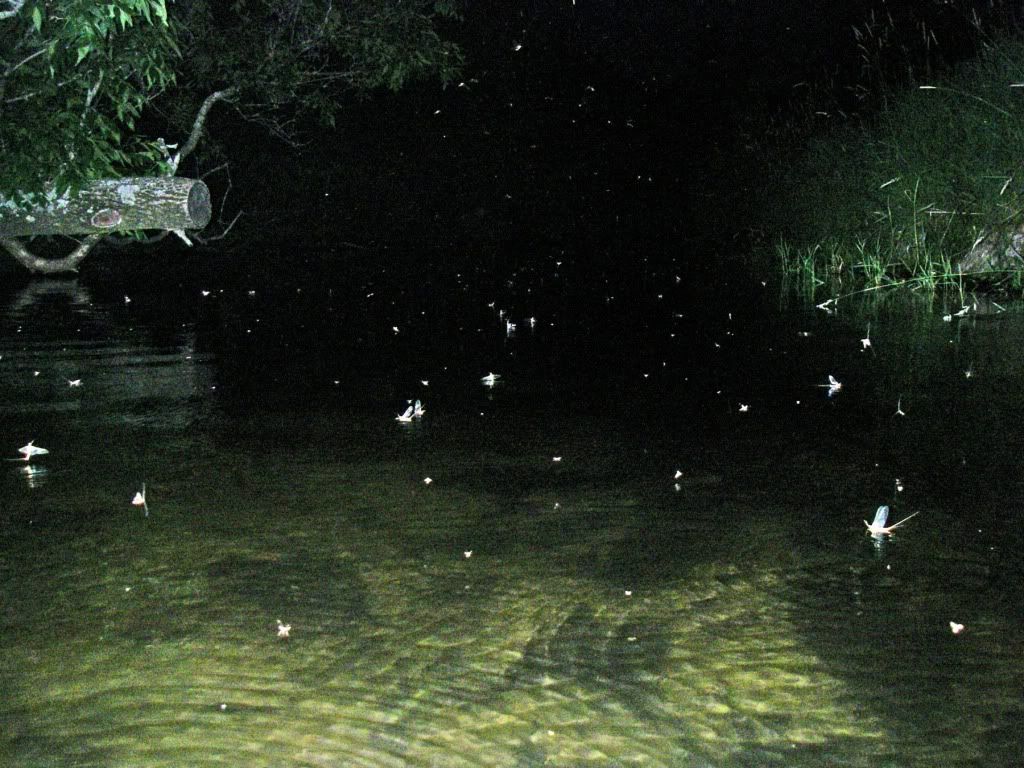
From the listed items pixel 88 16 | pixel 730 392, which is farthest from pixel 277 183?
pixel 730 392

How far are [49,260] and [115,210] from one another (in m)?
3.41

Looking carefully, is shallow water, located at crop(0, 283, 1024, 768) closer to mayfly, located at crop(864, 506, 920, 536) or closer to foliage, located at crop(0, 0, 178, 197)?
mayfly, located at crop(864, 506, 920, 536)

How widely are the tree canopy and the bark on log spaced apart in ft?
0.73

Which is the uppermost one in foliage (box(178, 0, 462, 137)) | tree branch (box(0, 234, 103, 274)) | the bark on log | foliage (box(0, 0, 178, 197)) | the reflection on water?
foliage (box(178, 0, 462, 137))

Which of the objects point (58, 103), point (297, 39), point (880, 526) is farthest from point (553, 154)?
point (880, 526)

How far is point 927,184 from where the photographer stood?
1172 centimetres

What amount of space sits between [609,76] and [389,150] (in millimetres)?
8860

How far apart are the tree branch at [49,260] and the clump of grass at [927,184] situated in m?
7.93

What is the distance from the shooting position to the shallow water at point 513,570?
2438 mm

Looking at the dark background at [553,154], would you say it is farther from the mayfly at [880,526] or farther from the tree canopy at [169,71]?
the mayfly at [880,526]

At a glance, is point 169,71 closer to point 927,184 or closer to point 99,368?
point 99,368

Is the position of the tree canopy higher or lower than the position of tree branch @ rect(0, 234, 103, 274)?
higher

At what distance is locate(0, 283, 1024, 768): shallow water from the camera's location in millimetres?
2438

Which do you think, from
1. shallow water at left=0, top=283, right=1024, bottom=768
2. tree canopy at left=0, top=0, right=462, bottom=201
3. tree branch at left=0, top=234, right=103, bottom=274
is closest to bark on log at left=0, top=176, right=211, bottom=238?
tree canopy at left=0, top=0, right=462, bottom=201
